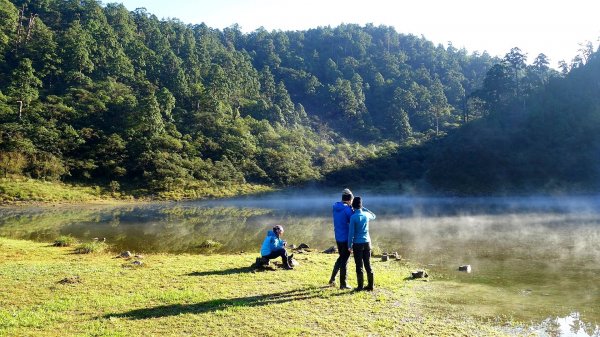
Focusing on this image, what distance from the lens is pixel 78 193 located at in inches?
2163

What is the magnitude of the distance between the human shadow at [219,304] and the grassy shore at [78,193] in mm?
49143

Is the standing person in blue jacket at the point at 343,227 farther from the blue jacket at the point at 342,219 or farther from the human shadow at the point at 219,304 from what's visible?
the human shadow at the point at 219,304

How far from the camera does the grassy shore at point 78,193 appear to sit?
162 feet

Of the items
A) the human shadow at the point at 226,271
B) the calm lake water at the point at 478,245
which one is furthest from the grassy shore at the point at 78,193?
the human shadow at the point at 226,271

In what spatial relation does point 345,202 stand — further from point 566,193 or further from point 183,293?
point 566,193

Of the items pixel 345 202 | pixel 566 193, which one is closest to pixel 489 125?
pixel 566 193

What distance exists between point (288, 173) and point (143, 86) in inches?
1623

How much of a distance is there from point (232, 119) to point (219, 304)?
8202 cm

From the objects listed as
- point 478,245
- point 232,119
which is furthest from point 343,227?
point 232,119

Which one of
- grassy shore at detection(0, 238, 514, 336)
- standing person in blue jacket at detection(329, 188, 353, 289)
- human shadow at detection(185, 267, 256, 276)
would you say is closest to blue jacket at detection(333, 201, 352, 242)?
standing person in blue jacket at detection(329, 188, 353, 289)

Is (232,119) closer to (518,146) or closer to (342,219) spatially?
(518,146)

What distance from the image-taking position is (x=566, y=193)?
213 feet

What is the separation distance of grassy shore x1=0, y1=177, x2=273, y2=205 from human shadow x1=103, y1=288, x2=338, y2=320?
49.1 m

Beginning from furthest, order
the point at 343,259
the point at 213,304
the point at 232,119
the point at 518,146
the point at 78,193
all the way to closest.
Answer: the point at 232,119 → the point at 518,146 → the point at 78,193 → the point at 343,259 → the point at 213,304
